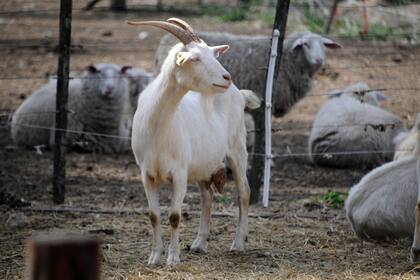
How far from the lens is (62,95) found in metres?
7.57

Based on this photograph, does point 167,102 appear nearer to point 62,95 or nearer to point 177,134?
point 177,134

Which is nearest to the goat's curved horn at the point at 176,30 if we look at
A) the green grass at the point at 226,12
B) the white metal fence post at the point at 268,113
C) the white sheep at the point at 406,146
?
the white metal fence post at the point at 268,113

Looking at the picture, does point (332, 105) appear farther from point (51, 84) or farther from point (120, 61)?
point (120, 61)

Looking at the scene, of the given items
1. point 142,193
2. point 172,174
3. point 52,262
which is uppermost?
point 52,262

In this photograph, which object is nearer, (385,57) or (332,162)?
(332,162)

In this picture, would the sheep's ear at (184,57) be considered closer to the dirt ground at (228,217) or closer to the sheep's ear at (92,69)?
the dirt ground at (228,217)

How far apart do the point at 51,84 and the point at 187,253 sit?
568cm

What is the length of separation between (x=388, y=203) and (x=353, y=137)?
143 inches

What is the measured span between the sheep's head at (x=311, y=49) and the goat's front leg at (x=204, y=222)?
4.71m

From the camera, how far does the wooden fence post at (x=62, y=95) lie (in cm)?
750

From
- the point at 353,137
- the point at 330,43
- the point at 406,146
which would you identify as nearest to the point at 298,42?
the point at 330,43

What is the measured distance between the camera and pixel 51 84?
11023 mm

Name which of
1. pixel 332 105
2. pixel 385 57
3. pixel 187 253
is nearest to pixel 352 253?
pixel 187 253

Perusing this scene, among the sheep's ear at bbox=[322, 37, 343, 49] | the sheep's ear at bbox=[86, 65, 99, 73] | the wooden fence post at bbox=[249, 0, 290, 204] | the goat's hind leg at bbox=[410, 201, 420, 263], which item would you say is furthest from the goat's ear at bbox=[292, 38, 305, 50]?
the goat's hind leg at bbox=[410, 201, 420, 263]
